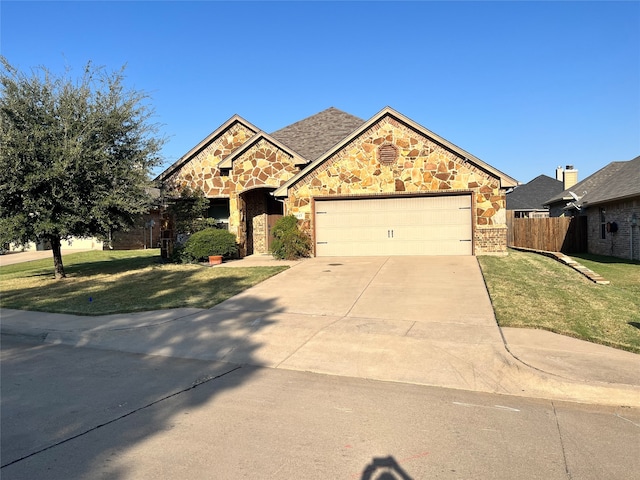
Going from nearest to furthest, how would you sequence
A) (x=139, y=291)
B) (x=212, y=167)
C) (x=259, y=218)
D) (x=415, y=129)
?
(x=139, y=291) < (x=415, y=129) < (x=212, y=167) < (x=259, y=218)

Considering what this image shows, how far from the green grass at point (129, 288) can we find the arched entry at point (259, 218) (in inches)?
176

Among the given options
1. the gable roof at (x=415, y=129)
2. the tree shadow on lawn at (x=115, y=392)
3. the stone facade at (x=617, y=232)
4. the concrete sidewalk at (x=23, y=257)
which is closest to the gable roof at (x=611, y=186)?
the stone facade at (x=617, y=232)

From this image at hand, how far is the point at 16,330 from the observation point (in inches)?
332

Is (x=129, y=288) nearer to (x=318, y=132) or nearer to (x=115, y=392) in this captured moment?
(x=115, y=392)

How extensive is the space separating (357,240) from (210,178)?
22.2 feet

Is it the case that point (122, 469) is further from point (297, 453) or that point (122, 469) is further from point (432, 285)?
point (432, 285)

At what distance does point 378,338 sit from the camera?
7.13 metres

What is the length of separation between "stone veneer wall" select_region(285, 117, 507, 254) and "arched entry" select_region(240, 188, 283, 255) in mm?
2836

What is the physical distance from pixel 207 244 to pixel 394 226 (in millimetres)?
7044

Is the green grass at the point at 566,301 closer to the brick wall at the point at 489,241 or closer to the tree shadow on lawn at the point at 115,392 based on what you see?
the brick wall at the point at 489,241

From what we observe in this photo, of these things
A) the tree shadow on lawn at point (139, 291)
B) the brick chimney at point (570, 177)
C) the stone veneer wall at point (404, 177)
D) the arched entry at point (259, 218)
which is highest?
the brick chimney at point (570, 177)

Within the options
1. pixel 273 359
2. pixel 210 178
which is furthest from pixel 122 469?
pixel 210 178

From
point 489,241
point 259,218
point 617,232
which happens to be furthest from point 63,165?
point 617,232

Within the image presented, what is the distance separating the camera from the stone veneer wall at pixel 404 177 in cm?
1639
